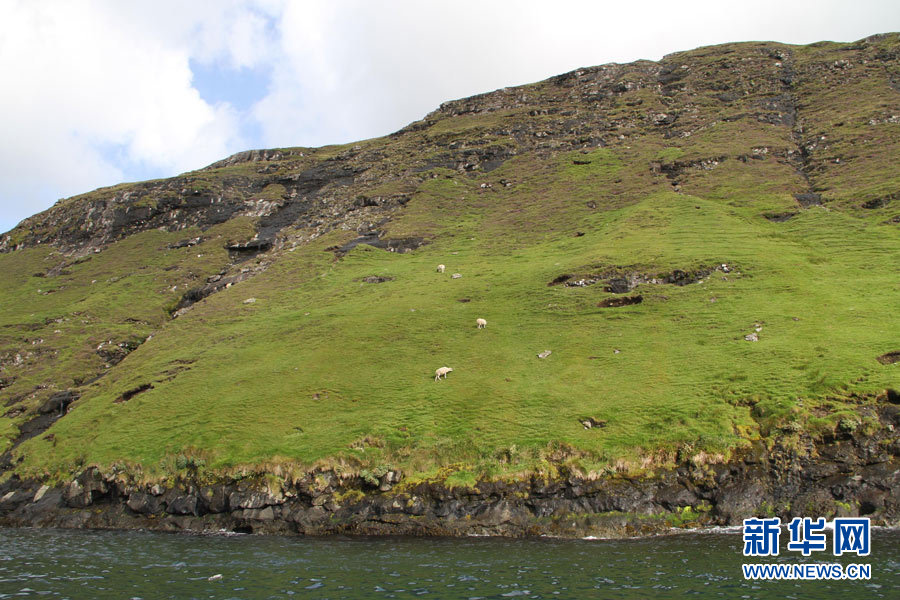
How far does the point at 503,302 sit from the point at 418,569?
3834 cm

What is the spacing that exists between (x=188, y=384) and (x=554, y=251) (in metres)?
47.8

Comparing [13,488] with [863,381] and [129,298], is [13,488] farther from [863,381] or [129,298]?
[863,381]

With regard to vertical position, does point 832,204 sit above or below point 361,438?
above

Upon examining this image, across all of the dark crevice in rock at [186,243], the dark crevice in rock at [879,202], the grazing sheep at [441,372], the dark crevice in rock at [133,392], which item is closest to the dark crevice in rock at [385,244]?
the dark crevice in rock at [186,243]

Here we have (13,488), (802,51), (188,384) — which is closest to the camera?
(13,488)

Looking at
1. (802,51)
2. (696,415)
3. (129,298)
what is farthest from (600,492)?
(802,51)

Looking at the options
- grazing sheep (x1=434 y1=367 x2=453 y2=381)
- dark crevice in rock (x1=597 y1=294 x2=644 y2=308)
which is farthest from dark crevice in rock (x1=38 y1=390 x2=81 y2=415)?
dark crevice in rock (x1=597 y1=294 x2=644 y2=308)

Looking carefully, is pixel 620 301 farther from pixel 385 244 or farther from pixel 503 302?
pixel 385 244

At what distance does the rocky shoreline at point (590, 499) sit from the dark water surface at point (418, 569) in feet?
5.03

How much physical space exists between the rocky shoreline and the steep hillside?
34 cm

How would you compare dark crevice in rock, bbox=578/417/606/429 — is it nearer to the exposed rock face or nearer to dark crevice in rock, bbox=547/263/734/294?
dark crevice in rock, bbox=547/263/734/294

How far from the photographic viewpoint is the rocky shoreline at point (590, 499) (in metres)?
26.2

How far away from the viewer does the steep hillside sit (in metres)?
32.7

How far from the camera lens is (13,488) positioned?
39969 millimetres
